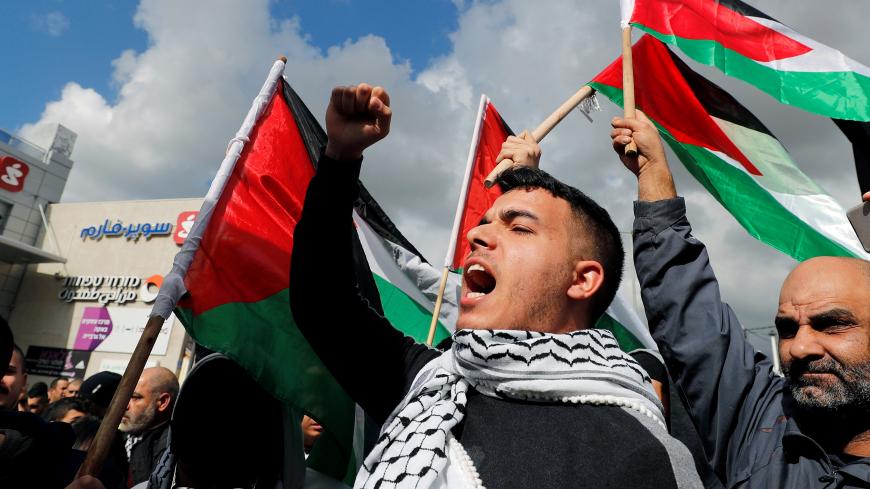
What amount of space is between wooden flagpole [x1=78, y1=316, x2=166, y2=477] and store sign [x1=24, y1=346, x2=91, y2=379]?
26.0 meters

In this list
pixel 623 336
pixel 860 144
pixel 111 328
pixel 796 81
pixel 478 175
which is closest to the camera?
pixel 860 144

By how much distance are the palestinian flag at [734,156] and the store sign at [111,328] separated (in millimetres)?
24027

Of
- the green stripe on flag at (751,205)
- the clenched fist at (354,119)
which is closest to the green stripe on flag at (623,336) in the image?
the green stripe on flag at (751,205)

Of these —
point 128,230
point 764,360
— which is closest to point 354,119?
point 764,360

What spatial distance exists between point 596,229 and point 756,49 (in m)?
2.50

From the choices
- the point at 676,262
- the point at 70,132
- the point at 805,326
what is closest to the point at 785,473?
the point at 805,326

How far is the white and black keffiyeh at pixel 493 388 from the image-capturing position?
4.23ft

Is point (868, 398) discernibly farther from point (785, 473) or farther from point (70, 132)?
point (70, 132)

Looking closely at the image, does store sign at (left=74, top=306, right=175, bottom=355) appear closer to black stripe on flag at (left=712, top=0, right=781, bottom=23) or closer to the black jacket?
the black jacket

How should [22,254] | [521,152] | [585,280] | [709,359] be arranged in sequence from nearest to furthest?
[585,280] → [709,359] → [521,152] → [22,254]

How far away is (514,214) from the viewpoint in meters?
1.71

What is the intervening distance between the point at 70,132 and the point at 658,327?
3475cm

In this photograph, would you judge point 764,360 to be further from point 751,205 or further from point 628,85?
point 751,205

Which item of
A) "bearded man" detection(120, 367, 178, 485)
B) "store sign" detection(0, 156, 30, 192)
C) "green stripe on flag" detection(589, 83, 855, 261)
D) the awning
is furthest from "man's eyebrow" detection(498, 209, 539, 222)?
"store sign" detection(0, 156, 30, 192)
